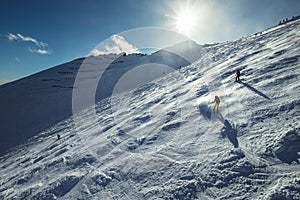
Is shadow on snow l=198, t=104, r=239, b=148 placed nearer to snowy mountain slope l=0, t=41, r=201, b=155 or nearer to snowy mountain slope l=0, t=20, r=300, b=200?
snowy mountain slope l=0, t=20, r=300, b=200

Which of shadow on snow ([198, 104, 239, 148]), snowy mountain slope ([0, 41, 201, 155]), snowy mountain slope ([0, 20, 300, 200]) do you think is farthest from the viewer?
snowy mountain slope ([0, 41, 201, 155])

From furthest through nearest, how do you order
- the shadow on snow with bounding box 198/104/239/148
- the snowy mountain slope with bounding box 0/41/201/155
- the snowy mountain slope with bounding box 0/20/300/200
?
1. the snowy mountain slope with bounding box 0/41/201/155
2. the shadow on snow with bounding box 198/104/239/148
3. the snowy mountain slope with bounding box 0/20/300/200

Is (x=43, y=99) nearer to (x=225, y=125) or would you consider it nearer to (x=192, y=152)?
(x=192, y=152)

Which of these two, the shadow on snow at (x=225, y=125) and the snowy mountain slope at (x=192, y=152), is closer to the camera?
the snowy mountain slope at (x=192, y=152)

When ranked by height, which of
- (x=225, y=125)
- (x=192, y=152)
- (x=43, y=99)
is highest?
(x=43, y=99)

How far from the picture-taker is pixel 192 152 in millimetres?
9188

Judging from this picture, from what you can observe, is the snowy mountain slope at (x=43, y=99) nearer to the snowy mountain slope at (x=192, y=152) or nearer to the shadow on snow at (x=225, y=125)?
the snowy mountain slope at (x=192, y=152)

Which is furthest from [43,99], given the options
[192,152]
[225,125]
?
[225,125]

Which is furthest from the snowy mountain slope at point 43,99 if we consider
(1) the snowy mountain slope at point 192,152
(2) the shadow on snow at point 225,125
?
(2) the shadow on snow at point 225,125

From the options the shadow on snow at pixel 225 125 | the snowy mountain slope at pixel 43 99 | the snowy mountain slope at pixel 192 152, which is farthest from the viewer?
the snowy mountain slope at pixel 43 99

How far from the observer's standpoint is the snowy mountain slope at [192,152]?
6.97m

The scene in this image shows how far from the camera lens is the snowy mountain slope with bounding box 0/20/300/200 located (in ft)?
22.9

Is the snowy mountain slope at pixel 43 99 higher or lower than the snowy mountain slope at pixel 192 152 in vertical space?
higher

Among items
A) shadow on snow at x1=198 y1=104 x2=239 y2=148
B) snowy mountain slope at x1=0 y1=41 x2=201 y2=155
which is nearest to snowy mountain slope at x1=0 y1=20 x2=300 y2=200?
shadow on snow at x1=198 y1=104 x2=239 y2=148
